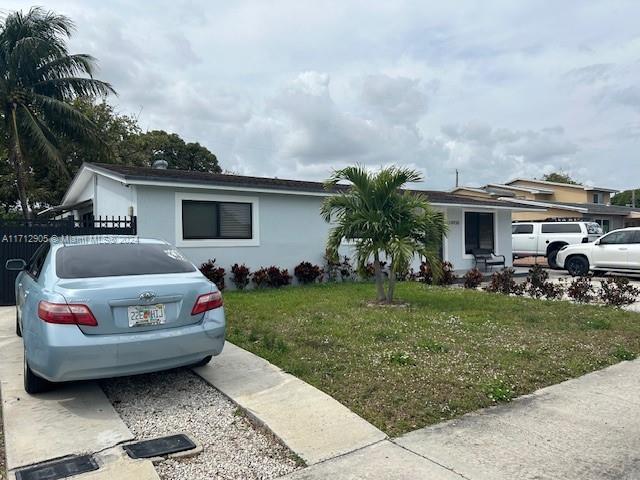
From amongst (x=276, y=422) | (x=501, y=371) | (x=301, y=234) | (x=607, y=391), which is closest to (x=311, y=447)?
(x=276, y=422)

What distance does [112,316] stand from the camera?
421cm

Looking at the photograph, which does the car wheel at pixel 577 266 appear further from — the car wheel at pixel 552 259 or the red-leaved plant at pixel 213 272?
the red-leaved plant at pixel 213 272

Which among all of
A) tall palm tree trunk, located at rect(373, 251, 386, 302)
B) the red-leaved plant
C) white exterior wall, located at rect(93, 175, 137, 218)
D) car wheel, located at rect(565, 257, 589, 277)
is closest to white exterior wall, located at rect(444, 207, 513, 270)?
car wheel, located at rect(565, 257, 589, 277)

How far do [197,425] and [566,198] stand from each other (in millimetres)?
38705

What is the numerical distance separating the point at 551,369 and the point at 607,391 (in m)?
0.64

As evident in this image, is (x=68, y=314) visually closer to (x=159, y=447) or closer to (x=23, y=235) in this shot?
(x=159, y=447)

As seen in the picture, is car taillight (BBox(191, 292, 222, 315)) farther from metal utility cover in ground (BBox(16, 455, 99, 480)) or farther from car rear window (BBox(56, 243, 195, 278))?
metal utility cover in ground (BBox(16, 455, 99, 480))

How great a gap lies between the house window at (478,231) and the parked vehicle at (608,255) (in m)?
2.59

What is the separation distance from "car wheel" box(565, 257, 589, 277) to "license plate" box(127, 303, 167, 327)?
619 inches

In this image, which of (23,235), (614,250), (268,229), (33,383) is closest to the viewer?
(33,383)

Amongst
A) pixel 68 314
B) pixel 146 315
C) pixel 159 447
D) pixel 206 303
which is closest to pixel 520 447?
pixel 159 447

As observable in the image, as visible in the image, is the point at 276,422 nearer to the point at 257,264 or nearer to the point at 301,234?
the point at 257,264

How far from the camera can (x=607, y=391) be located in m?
4.89

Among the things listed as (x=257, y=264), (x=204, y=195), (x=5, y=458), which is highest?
(x=204, y=195)
